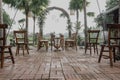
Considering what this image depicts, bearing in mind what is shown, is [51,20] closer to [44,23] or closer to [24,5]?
[44,23]

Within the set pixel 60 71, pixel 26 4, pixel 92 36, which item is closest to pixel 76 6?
pixel 92 36

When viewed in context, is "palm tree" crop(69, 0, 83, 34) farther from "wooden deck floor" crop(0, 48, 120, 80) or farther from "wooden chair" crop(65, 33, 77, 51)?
"wooden deck floor" crop(0, 48, 120, 80)

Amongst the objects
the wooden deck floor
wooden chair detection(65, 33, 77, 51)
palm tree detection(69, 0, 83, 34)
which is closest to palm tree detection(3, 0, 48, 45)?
wooden chair detection(65, 33, 77, 51)

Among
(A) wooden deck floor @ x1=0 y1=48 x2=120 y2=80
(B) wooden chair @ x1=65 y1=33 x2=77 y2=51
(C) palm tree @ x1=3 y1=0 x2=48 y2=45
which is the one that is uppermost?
(C) palm tree @ x1=3 y1=0 x2=48 y2=45

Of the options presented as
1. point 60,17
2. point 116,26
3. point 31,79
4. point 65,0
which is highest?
point 65,0

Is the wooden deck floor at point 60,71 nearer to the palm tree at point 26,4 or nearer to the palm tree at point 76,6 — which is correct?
the palm tree at point 26,4

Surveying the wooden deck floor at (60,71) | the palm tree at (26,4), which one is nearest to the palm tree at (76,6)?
the palm tree at (26,4)

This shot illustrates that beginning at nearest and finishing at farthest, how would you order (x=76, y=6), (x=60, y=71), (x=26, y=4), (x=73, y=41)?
1. (x=60, y=71)
2. (x=73, y=41)
3. (x=26, y=4)
4. (x=76, y=6)

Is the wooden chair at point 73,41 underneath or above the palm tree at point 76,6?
underneath

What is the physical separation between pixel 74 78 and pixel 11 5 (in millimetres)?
8946

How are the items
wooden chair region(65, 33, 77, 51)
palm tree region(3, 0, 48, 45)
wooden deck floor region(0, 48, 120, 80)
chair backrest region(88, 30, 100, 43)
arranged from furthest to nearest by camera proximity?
palm tree region(3, 0, 48, 45), wooden chair region(65, 33, 77, 51), chair backrest region(88, 30, 100, 43), wooden deck floor region(0, 48, 120, 80)

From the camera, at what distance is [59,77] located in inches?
137

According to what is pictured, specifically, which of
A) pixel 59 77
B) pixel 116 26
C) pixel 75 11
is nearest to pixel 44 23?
pixel 75 11

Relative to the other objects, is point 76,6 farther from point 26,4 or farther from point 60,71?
point 60,71
